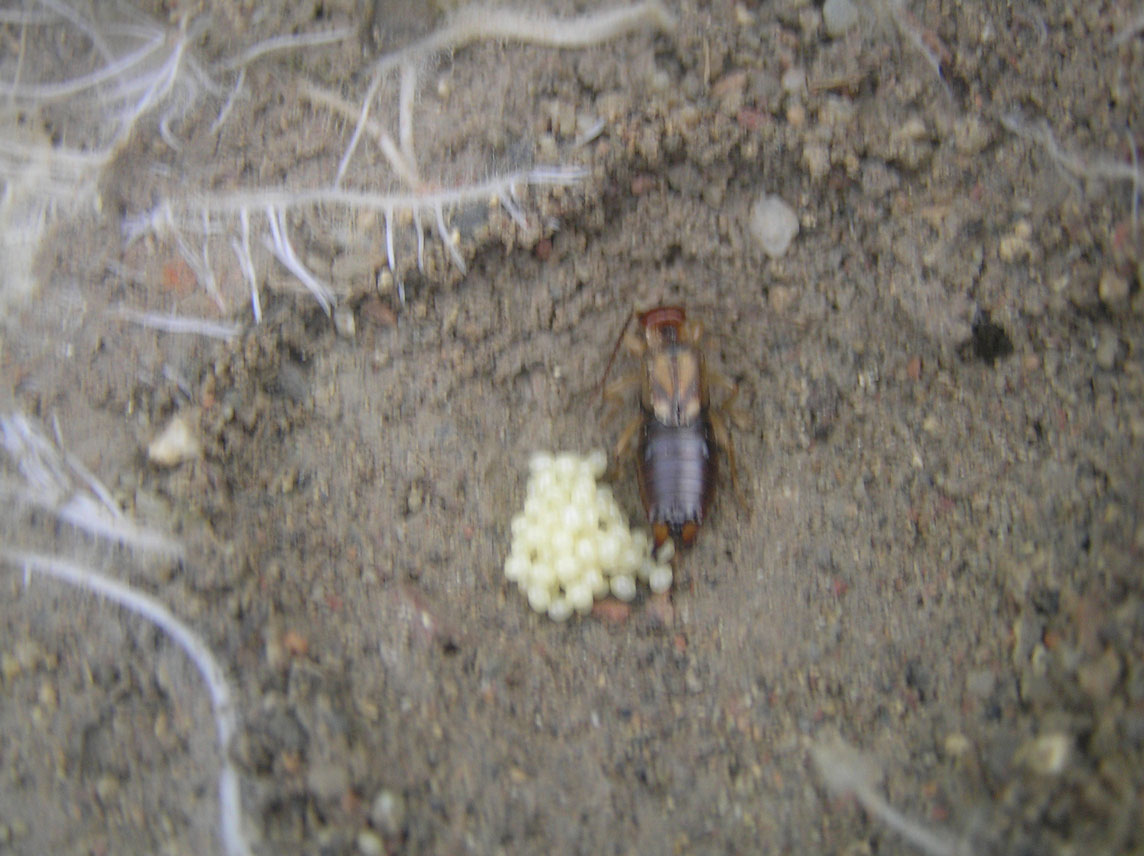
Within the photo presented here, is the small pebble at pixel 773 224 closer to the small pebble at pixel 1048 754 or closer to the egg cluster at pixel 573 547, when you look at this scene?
the egg cluster at pixel 573 547

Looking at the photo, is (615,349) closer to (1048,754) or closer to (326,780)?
(326,780)

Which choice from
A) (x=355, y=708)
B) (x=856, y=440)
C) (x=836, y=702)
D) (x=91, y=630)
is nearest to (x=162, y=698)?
(x=91, y=630)

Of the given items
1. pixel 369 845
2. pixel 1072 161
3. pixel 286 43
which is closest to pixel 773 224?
pixel 1072 161

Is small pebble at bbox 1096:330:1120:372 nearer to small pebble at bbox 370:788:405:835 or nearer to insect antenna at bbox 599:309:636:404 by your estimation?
insect antenna at bbox 599:309:636:404

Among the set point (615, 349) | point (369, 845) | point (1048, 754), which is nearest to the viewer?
point (1048, 754)

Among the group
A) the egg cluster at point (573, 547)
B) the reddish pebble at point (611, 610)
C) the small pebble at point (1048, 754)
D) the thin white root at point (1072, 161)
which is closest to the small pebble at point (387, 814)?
the egg cluster at point (573, 547)

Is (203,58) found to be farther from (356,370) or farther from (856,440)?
(856,440)
